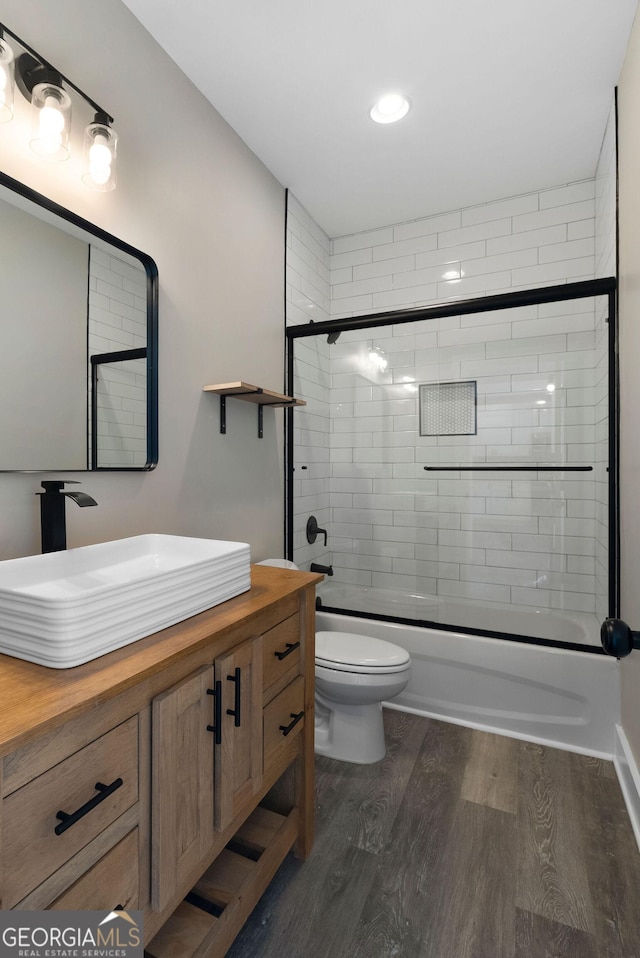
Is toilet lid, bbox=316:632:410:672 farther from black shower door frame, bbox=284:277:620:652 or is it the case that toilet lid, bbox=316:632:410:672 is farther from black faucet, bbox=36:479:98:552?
black faucet, bbox=36:479:98:552

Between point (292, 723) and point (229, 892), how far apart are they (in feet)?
1.27

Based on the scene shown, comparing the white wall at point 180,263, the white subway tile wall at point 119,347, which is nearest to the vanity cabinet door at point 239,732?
the white wall at point 180,263

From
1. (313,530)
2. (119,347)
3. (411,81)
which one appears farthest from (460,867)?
(411,81)

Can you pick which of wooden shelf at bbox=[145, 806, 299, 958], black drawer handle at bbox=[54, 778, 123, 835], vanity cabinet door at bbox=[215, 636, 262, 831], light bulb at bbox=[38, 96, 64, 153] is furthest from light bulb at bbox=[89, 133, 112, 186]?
wooden shelf at bbox=[145, 806, 299, 958]

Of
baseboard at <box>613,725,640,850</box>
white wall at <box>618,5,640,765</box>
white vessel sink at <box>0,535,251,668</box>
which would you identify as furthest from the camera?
white wall at <box>618,5,640,765</box>

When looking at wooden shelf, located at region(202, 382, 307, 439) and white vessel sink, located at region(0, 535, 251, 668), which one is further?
wooden shelf, located at region(202, 382, 307, 439)

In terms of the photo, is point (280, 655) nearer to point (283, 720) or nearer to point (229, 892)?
point (283, 720)

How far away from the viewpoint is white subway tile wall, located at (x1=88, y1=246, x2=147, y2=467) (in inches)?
54.4

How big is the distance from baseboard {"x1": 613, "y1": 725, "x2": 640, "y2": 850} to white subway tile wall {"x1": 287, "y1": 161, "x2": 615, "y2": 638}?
597 millimetres

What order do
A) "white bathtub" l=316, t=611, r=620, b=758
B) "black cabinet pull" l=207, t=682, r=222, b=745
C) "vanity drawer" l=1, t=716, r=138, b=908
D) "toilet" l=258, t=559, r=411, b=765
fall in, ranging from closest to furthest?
"vanity drawer" l=1, t=716, r=138, b=908
"black cabinet pull" l=207, t=682, r=222, b=745
"toilet" l=258, t=559, r=411, b=765
"white bathtub" l=316, t=611, r=620, b=758

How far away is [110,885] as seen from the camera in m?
0.76

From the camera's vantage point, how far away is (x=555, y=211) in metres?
2.57

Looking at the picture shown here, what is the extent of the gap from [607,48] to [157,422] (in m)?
2.11

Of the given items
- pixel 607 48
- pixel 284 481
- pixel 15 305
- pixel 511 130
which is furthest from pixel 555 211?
pixel 15 305
